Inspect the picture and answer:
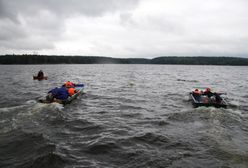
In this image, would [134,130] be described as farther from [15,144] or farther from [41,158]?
[15,144]

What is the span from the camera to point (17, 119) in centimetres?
1107

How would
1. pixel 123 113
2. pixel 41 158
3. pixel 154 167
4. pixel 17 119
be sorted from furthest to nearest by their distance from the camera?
pixel 123 113
pixel 17 119
pixel 41 158
pixel 154 167

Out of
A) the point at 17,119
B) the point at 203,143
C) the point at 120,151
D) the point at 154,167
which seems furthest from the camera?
the point at 17,119

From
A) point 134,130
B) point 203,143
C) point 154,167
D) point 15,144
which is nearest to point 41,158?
point 15,144

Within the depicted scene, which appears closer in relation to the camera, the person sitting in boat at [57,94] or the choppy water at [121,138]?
the choppy water at [121,138]

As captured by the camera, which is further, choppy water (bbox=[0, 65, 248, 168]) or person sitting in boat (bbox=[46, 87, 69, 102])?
person sitting in boat (bbox=[46, 87, 69, 102])

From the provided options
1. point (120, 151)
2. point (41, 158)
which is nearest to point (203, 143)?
point (120, 151)

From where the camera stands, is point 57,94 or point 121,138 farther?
point 57,94

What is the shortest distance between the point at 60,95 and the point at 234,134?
11.6 metres

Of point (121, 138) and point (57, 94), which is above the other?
point (57, 94)

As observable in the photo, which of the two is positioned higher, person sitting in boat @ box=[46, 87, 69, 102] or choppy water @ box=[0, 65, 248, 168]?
person sitting in boat @ box=[46, 87, 69, 102]

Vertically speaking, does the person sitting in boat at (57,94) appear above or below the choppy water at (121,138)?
above

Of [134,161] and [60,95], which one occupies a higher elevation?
[60,95]

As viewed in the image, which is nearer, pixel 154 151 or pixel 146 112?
pixel 154 151
